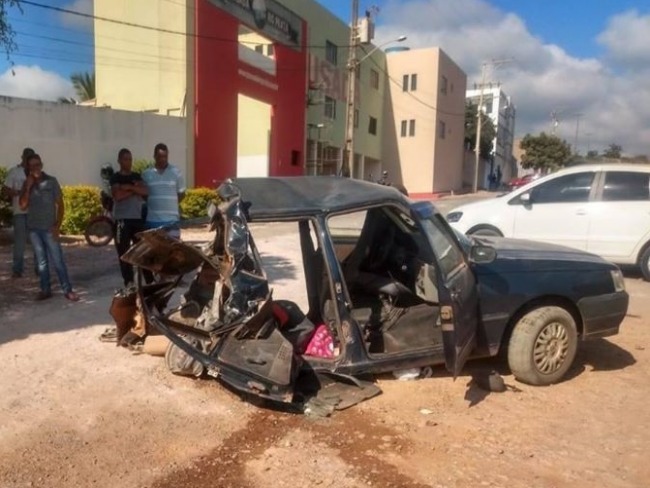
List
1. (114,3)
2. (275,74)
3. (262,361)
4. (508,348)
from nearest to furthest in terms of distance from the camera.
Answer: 1. (262,361)
2. (508,348)
3. (114,3)
4. (275,74)

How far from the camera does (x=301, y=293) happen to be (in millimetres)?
7191

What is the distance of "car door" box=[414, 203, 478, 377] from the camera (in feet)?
11.6

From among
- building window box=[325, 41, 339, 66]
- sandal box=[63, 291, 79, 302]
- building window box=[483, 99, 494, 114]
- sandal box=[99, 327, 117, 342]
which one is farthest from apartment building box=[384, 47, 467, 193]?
sandal box=[99, 327, 117, 342]

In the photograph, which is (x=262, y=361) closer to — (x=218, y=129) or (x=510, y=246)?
(x=510, y=246)

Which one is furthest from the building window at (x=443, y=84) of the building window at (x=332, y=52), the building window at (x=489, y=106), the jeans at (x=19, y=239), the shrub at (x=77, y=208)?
the jeans at (x=19, y=239)

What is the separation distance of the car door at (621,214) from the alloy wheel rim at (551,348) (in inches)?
Answer: 194

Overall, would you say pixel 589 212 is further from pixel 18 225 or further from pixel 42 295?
pixel 18 225

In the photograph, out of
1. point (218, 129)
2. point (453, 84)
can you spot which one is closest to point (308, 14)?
point (218, 129)

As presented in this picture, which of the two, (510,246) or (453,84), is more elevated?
(453,84)

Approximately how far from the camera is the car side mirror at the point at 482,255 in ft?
13.1

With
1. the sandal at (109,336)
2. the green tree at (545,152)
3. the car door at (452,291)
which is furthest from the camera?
the green tree at (545,152)

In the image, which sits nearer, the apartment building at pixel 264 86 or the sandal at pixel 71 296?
the sandal at pixel 71 296

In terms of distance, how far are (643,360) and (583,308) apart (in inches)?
45.0

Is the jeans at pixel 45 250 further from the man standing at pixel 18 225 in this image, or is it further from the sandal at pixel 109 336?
the sandal at pixel 109 336
